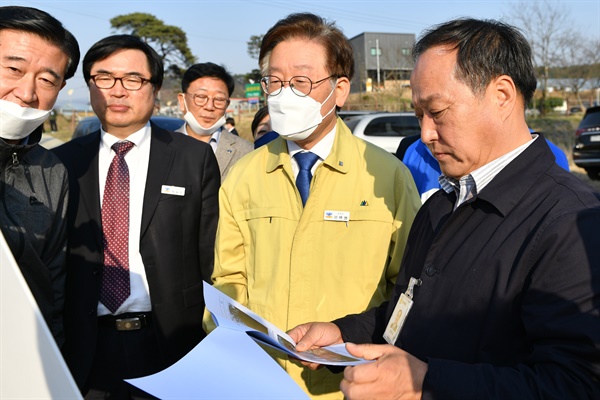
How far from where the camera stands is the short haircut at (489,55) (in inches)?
62.6

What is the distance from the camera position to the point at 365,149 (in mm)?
2537

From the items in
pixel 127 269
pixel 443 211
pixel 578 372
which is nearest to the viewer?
pixel 578 372

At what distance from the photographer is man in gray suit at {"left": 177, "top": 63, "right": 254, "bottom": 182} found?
468 centimetres

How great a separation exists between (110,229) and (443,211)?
5.74 feet

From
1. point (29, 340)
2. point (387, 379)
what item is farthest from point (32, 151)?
point (387, 379)

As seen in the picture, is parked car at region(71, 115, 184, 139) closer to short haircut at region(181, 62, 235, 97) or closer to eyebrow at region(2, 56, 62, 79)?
short haircut at region(181, 62, 235, 97)

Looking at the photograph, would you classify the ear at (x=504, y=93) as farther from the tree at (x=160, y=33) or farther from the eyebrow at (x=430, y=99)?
the tree at (x=160, y=33)

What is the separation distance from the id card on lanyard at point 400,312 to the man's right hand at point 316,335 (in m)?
0.22

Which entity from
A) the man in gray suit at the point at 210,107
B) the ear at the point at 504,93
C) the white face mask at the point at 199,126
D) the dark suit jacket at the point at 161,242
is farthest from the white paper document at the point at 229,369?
the white face mask at the point at 199,126

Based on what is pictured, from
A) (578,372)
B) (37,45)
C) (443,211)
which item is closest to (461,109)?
(443,211)

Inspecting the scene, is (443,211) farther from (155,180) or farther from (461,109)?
(155,180)

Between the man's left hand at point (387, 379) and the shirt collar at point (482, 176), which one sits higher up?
the shirt collar at point (482, 176)

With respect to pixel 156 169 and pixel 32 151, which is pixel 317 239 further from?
pixel 32 151

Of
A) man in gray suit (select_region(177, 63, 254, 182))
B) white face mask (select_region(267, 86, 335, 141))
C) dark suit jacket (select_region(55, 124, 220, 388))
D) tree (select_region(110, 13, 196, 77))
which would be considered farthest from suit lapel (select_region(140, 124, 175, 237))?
tree (select_region(110, 13, 196, 77))
